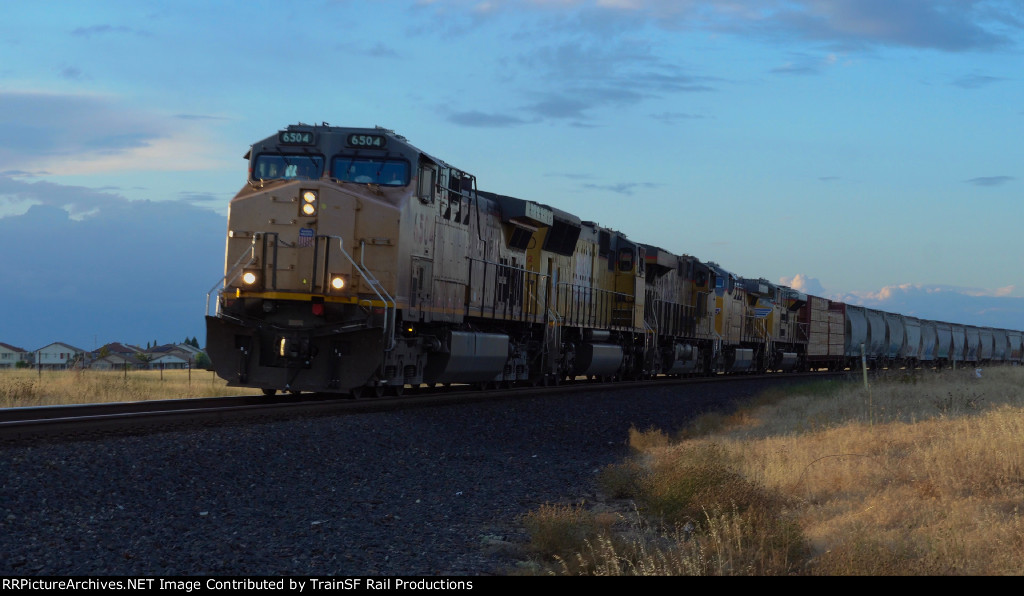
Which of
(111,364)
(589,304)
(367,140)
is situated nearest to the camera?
(367,140)

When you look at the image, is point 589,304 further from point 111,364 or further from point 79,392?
point 111,364

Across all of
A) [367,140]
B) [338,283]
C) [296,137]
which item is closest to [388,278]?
[338,283]

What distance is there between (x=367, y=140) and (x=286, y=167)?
4.38 feet

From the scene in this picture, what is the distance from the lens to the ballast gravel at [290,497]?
5.45 meters

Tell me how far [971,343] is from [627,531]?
A: 6157cm

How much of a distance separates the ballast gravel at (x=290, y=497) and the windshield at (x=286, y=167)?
448 centimetres

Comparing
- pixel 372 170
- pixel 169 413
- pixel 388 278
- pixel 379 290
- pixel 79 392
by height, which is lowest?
pixel 79 392

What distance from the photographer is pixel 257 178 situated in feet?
48.6

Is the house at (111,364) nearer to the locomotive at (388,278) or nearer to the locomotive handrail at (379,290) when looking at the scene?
the locomotive at (388,278)

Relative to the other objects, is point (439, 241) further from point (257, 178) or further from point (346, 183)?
point (257, 178)

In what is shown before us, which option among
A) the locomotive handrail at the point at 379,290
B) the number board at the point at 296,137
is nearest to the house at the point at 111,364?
the number board at the point at 296,137

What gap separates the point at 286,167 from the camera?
48.4 feet
